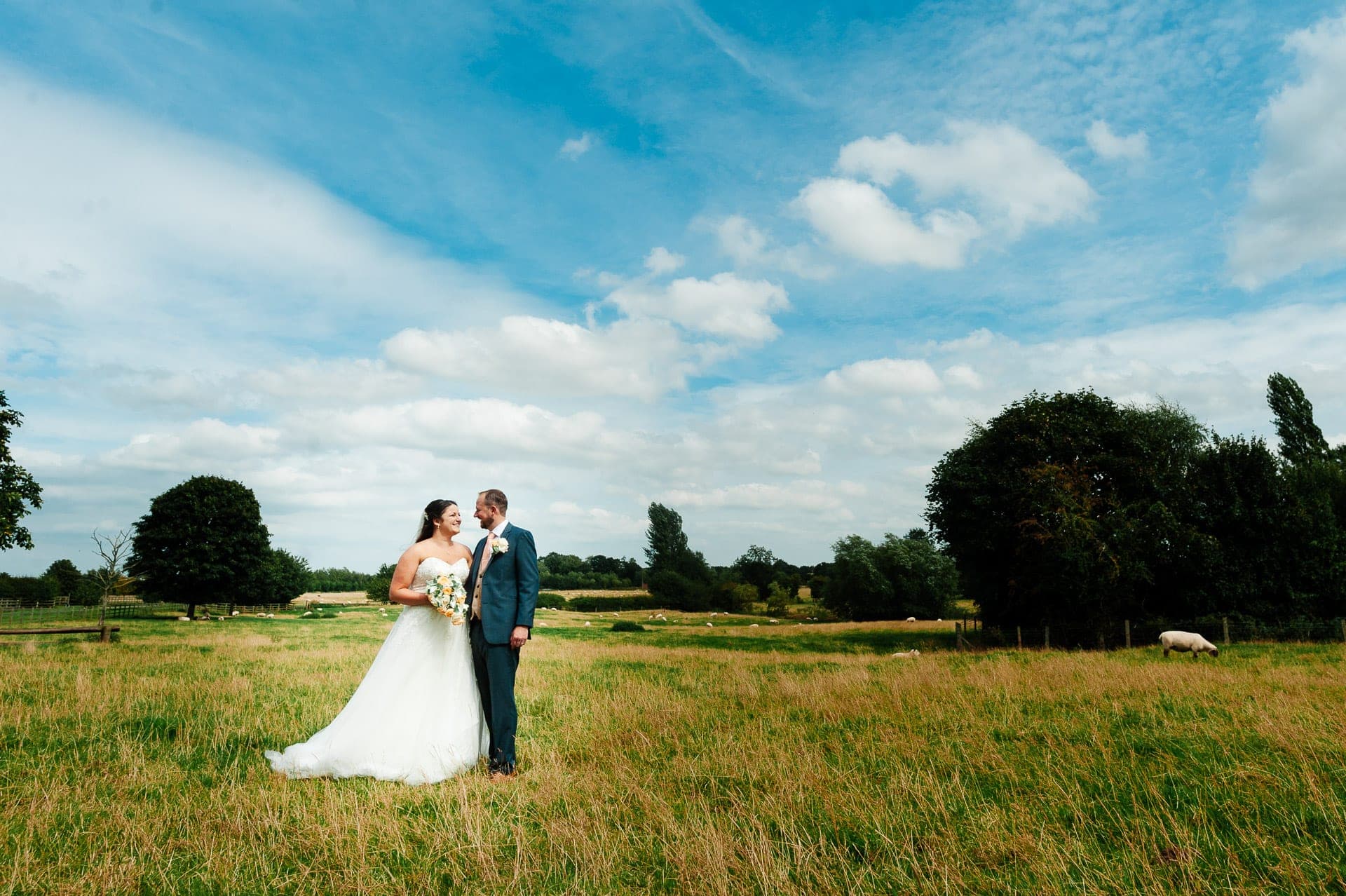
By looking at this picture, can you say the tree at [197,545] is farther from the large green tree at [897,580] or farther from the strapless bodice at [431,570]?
the strapless bodice at [431,570]

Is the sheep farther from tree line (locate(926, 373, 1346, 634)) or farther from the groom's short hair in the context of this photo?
the groom's short hair

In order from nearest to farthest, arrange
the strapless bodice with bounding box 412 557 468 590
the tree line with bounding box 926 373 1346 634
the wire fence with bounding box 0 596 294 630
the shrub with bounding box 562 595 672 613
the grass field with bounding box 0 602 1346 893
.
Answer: the grass field with bounding box 0 602 1346 893
the strapless bodice with bounding box 412 557 468 590
the tree line with bounding box 926 373 1346 634
the wire fence with bounding box 0 596 294 630
the shrub with bounding box 562 595 672 613

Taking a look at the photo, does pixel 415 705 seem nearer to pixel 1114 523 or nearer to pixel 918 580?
pixel 1114 523

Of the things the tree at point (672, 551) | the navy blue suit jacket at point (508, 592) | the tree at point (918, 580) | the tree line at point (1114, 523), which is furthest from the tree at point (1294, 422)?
the navy blue suit jacket at point (508, 592)

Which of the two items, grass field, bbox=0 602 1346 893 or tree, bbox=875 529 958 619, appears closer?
grass field, bbox=0 602 1346 893

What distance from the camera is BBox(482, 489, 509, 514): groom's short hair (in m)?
7.93

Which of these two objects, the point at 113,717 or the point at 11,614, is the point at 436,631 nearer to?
the point at 113,717

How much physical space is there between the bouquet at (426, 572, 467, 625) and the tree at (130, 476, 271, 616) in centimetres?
5086

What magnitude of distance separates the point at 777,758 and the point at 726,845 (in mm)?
2828

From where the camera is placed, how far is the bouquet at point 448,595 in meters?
7.61

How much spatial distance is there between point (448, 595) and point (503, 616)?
24.6 inches

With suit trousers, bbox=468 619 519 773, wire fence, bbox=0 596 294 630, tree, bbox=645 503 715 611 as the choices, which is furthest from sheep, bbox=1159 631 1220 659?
tree, bbox=645 503 715 611

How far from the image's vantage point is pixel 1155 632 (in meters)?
30.7

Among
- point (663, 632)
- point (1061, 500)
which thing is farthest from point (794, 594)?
point (1061, 500)
